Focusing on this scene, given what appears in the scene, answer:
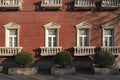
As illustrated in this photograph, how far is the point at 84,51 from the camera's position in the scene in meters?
27.0

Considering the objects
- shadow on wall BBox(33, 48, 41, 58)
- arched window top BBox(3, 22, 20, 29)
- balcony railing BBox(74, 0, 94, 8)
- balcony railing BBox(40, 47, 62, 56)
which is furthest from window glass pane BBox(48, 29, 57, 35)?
balcony railing BBox(74, 0, 94, 8)

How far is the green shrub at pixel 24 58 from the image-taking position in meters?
24.8

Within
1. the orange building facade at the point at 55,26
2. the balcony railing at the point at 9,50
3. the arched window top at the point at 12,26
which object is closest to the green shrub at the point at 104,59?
the orange building facade at the point at 55,26

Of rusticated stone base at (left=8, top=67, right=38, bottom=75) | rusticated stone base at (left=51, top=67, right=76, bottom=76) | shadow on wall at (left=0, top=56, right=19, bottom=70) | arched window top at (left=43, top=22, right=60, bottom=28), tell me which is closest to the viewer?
rusticated stone base at (left=51, top=67, right=76, bottom=76)

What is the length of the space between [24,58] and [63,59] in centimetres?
304

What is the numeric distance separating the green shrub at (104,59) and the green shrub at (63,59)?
7.19 ft

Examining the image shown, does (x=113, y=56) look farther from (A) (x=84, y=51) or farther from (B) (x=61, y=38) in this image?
(B) (x=61, y=38)

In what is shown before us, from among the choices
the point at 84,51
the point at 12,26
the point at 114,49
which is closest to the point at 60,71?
the point at 84,51

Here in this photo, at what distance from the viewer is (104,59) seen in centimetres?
2469

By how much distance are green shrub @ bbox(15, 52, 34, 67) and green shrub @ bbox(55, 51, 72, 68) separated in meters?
2.12

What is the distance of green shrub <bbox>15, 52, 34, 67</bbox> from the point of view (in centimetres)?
2481

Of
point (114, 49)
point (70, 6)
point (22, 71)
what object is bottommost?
point (22, 71)

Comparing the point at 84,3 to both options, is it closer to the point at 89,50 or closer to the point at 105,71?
the point at 89,50

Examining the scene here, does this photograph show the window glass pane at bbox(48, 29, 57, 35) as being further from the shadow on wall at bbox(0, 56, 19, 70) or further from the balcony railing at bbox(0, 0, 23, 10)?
the shadow on wall at bbox(0, 56, 19, 70)
